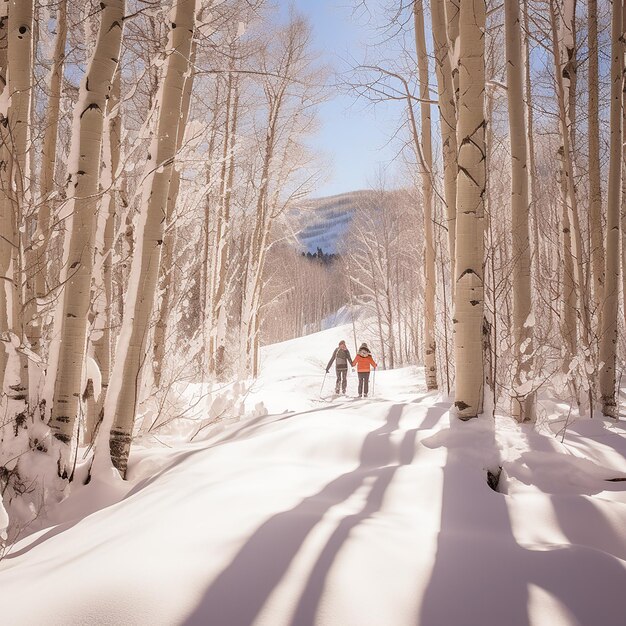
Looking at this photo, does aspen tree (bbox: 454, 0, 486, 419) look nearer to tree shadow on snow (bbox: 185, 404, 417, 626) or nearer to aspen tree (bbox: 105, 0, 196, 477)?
tree shadow on snow (bbox: 185, 404, 417, 626)

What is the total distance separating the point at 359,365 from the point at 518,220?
659 cm

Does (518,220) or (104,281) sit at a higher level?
(518,220)

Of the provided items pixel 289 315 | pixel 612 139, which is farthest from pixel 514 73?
pixel 289 315

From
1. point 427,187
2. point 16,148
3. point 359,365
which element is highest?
point 427,187

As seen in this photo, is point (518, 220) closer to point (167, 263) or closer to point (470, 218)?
point (470, 218)

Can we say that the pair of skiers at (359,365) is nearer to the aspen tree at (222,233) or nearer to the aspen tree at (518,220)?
the aspen tree at (222,233)

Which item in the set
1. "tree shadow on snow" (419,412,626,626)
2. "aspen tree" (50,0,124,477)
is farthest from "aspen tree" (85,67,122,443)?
"tree shadow on snow" (419,412,626,626)

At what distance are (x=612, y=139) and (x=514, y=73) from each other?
1.98m

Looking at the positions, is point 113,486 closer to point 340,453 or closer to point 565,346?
point 340,453

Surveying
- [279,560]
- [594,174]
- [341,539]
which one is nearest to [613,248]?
[594,174]

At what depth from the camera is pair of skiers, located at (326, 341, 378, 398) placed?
977cm

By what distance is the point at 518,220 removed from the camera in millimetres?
3531

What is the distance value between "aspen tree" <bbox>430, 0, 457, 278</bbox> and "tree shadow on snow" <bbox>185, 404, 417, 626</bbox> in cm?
196

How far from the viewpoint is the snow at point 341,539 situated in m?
1.12
